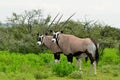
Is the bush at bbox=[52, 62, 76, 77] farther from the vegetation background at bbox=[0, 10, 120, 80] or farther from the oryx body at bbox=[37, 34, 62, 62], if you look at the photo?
the oryx body at bbox=[37, 34, 62, 62]

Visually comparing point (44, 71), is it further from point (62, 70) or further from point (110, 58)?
point (110, 58)

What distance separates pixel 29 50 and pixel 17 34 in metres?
4.74

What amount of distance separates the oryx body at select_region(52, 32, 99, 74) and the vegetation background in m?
0.66

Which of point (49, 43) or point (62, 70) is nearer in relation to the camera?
point (62, 70)

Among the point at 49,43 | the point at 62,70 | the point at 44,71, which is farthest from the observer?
the point at 49,43

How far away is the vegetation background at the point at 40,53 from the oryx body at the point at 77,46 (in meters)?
0.66

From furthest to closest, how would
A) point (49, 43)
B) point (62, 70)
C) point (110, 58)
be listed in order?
point (110, 58) → point (49, 43) → point (62, 70)

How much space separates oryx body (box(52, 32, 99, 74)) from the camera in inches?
591

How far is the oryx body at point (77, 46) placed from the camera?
49.3 feet

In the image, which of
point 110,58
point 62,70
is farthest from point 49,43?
point 62,70

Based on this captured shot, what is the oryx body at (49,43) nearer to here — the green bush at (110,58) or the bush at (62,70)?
the bush at (62,70)

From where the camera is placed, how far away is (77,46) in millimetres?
15430

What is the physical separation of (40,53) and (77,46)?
8.54m

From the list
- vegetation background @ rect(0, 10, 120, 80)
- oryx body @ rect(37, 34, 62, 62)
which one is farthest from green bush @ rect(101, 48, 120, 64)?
oryx body @ rect(37, 34, 62, 62)
